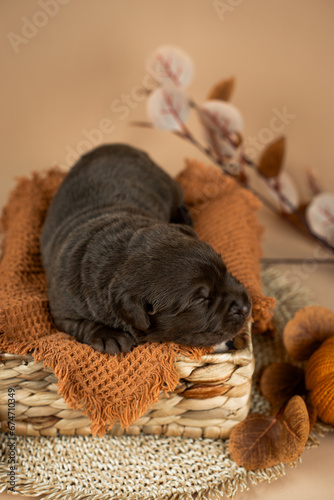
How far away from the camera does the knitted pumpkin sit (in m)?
2.52

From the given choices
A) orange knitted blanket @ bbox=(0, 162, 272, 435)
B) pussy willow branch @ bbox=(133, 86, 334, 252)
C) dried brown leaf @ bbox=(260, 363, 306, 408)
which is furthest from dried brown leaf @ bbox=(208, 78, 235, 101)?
dried brown leaf @ bbox=(260, 363, 306, 408)

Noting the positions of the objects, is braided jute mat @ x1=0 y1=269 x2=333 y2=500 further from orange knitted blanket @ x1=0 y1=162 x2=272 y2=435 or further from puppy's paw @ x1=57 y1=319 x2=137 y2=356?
puppy's paw @ x1=57 y1=319 x2=137 y2=356

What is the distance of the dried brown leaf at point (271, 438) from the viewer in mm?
2379

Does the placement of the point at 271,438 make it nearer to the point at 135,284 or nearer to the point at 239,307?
the point at 239,307

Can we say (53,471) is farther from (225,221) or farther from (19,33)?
(19,33)

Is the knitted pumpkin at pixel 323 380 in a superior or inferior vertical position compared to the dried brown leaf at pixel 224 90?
inferior

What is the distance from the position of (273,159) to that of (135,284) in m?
1.83

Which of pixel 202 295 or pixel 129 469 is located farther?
pixel 129 469

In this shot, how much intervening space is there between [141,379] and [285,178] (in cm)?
221

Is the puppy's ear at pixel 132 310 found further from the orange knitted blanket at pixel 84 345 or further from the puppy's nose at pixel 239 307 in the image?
the puppy's nose at pixel 239 307

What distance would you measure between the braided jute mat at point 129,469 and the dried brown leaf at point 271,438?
0.08 metres

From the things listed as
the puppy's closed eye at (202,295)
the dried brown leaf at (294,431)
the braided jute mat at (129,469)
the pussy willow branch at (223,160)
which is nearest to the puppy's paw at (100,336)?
the puppy's closed eye at (202,295)

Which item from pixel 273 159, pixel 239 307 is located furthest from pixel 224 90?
pixel 239 307

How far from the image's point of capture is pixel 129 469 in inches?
98.5
